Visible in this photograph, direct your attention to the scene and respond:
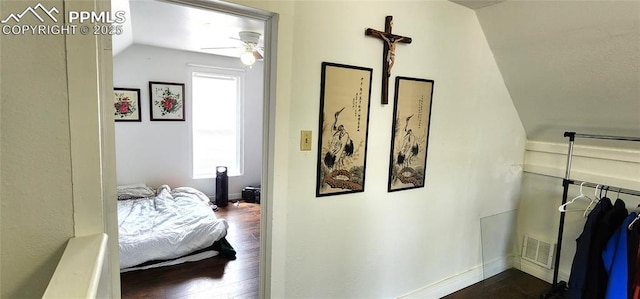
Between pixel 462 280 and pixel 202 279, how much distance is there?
7.12ft

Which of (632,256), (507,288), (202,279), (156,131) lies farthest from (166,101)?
(632,256)

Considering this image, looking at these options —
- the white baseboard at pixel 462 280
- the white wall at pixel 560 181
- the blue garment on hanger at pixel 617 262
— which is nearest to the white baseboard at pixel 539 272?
the white wall at pixel 560 181

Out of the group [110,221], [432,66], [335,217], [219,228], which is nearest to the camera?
[110,221]

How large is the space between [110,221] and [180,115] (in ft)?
11.5

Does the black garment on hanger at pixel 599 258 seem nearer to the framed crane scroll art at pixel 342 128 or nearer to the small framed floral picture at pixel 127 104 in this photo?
the framed crane scroll art at pixel 342 128

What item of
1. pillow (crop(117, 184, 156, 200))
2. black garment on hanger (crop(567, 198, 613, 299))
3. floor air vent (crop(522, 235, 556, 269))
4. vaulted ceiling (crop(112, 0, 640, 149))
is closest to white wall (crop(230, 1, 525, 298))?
vaulted ceiling (crop(112, 0, 640, 149))

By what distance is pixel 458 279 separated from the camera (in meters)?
2.61

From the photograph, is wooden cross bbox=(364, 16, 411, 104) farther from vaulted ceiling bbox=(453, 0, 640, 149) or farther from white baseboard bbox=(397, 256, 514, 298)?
white baseboard bbox=(397, 256, 514, 298)

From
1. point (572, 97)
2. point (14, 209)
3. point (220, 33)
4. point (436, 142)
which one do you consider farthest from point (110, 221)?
point (572, 97)

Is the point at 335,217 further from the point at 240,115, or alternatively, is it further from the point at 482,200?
the point at 240,115

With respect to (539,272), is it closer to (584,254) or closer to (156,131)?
(584,254)

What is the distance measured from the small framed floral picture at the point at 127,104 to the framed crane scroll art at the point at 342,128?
3514mm

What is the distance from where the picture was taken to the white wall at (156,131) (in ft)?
13.7

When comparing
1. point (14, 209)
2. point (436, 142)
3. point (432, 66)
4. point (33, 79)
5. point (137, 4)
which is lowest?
point (14, 209)
